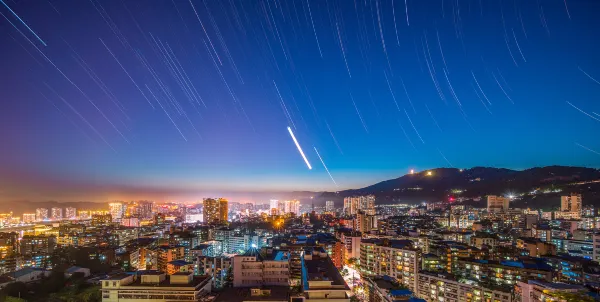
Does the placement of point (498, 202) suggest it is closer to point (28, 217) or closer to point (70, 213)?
point (28, 217)

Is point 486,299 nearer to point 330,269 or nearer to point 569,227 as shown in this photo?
point 330,269

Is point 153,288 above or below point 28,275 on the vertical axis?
above

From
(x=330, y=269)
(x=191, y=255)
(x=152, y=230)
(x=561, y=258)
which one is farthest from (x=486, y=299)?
(x=152, y=230)

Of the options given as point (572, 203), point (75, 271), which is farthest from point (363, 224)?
point (75, 271)

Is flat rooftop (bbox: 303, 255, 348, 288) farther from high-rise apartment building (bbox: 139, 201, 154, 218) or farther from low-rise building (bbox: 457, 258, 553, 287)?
high-rise apartment building (bbox: 139, 201, 154, 218)

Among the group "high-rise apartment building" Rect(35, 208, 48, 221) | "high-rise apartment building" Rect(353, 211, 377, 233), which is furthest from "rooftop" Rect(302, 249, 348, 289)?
"high-rise apartment building" Rect(35, 208, 48, 221)

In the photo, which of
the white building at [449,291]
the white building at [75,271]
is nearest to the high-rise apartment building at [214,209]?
the white building at [75,271]
